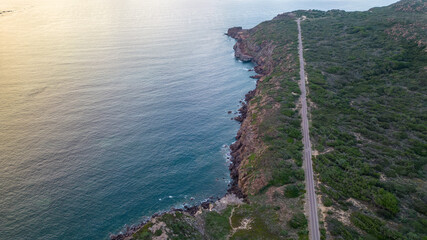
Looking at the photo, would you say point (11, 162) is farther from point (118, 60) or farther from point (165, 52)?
point (165, 52)

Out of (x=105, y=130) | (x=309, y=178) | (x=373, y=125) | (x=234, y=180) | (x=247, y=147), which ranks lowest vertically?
(x=234, y=180)

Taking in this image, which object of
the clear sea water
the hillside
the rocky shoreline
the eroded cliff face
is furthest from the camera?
the eroded cliff face

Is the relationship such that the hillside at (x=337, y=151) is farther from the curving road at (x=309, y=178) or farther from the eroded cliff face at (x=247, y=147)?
the curving road at (x=309, y=178)

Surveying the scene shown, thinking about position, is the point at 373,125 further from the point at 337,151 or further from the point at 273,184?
the point at 273,184

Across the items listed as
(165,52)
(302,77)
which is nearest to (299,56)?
(302,77)

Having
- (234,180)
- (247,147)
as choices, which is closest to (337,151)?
(247,147)

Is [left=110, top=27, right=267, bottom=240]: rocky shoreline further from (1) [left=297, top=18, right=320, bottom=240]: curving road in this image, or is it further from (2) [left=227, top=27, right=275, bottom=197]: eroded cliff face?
(1) [left=297, top=18, right=320, bottom=240]: curving road

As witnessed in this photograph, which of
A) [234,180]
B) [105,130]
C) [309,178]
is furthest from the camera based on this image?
[105,130]

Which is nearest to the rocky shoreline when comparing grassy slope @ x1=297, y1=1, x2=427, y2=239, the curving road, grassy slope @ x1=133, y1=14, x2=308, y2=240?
grassy slope @ x1=133, y1=14, x2=308, y2=240

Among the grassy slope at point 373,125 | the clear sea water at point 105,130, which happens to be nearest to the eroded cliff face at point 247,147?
the clear sea water at point 105,130
